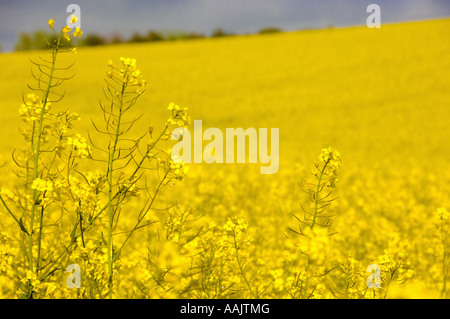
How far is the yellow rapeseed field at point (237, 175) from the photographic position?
1.76m

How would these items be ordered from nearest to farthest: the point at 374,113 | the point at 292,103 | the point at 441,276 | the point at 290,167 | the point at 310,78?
the point at 441,276 < the point at 290,167 < the point at 374,113 < the point at 292,103 < the point at 310,78

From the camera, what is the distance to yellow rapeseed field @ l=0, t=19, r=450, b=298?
69.4 inches

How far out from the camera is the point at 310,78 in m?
11.7

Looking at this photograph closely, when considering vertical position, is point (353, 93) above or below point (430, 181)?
above

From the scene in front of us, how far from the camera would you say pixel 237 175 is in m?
5.73

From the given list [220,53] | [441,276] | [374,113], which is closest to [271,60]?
[220,53]

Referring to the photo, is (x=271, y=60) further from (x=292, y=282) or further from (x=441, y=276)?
(x=292, y=282)

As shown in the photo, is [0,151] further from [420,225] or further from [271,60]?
[271,60]

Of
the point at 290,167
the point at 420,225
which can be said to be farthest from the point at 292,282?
the point at 290,167

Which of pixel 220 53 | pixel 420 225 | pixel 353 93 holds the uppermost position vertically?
pixel 220 53

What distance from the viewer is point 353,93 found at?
10.3 m
